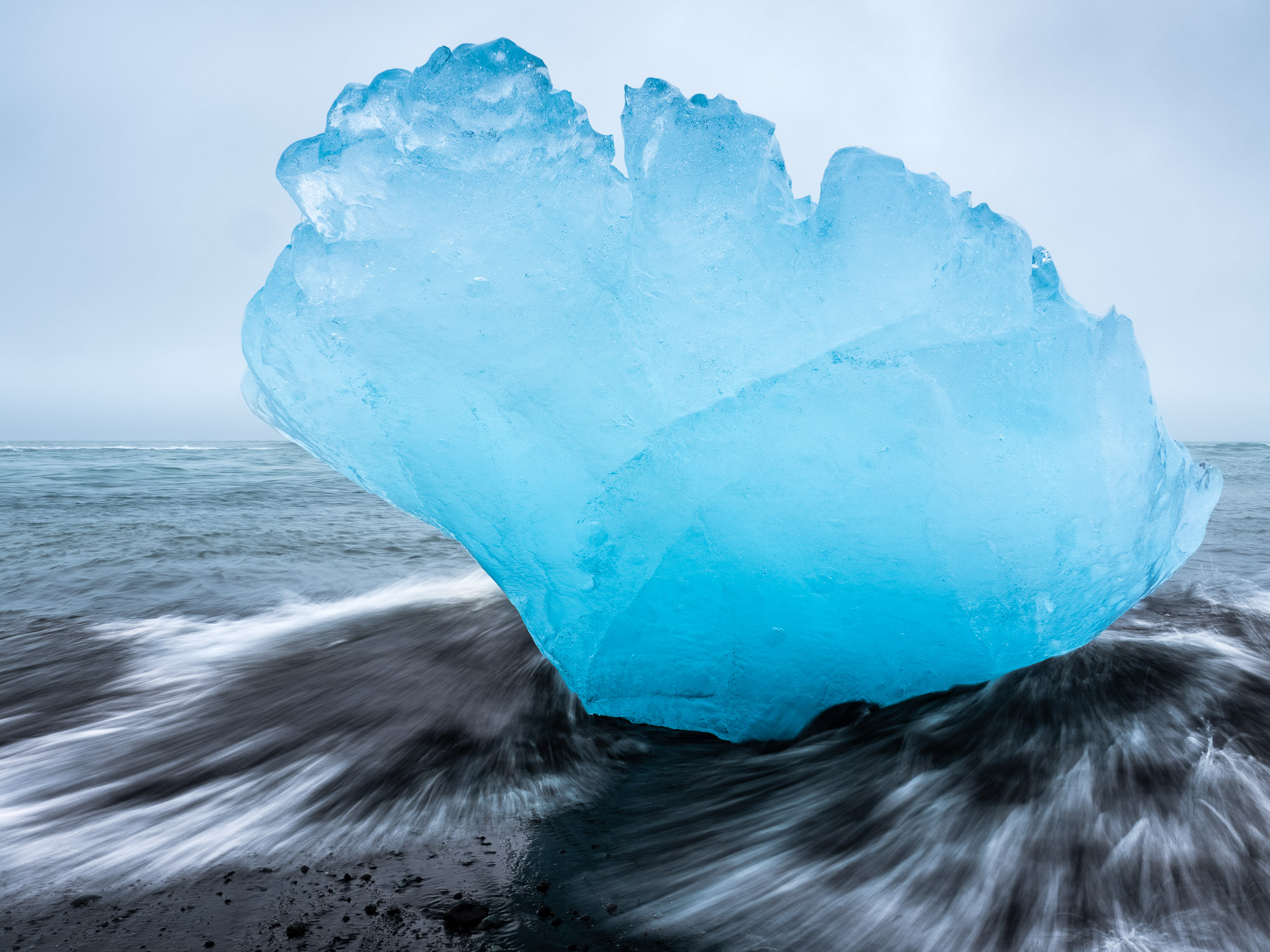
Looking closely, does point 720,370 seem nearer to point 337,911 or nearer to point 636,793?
point 636,793

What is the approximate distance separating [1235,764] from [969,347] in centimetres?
173

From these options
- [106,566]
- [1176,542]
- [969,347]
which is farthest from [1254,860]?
[106,566]

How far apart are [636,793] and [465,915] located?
3.21ft

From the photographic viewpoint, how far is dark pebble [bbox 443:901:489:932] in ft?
6.18

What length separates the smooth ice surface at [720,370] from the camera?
259 centimetres

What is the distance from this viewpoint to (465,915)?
193 centimetres

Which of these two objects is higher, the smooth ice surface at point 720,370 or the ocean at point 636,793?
the smooth ice surface at point 720,370

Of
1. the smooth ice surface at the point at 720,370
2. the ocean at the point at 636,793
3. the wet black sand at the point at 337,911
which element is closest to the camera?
the wet black sand at the point at 337,911

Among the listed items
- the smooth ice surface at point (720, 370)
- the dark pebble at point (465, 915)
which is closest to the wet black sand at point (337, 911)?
the dark pebble at point (465, 915)

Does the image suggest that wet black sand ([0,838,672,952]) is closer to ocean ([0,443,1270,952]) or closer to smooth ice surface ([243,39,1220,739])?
ocean ([0,443,1270,952])

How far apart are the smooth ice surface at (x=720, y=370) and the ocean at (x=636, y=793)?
0.50 metres

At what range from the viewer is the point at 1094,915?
6.43 ft

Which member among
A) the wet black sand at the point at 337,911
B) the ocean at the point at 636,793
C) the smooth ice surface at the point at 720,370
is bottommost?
the ocean at the point at 636,793

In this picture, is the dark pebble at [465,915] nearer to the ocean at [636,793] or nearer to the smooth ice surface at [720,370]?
the ocean at [636,793]
